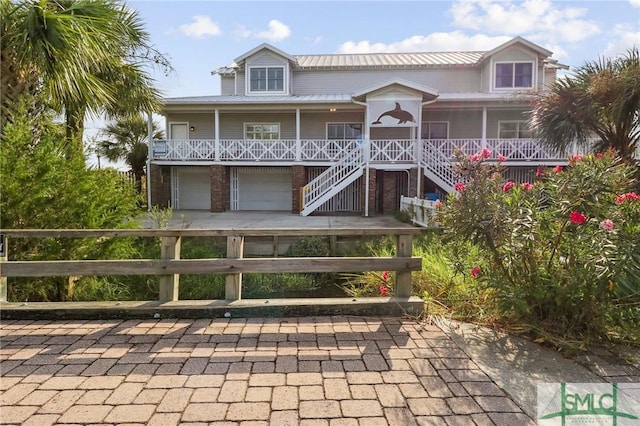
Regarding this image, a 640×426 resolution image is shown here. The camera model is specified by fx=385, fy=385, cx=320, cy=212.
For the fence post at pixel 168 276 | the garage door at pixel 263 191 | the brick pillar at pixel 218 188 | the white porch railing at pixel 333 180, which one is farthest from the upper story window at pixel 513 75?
the fence post at pixel 168 276

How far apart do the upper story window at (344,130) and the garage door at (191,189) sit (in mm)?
6145

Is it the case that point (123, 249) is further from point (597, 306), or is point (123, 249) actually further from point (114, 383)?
point (597, 306)

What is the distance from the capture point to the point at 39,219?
5465 mm

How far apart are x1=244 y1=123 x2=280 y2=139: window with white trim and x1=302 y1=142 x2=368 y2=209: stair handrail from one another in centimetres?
441

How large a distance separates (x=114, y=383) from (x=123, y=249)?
4.29 meters

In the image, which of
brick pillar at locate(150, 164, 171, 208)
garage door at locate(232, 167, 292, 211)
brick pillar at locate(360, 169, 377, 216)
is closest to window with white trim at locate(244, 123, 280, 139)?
garage door at locate(232, 167, 292, 211)

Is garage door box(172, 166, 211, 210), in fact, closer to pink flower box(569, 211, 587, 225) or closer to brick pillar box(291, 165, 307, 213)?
brick pillar box(291, 165, 307, 213)

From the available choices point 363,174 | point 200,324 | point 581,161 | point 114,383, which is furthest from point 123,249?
point 363,174

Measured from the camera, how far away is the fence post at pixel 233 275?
4.14 m

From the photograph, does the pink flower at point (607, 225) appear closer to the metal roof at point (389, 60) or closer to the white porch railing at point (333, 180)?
the white porch railing at point (333, 180)

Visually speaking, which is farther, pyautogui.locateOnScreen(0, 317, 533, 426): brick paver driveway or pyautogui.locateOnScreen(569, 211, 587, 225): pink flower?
pyautogui.locateOnScreen(569, 211, 587, 225): pink flower

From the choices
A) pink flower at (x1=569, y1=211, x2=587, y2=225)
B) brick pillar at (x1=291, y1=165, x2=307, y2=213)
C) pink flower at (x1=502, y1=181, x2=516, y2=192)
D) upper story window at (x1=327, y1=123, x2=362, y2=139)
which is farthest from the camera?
upper story window at (x1=327, y1=123, x2=362, y2=139)

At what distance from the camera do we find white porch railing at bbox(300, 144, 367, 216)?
47.8ft

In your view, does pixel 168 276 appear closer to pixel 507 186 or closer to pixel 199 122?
pixel 507 186
